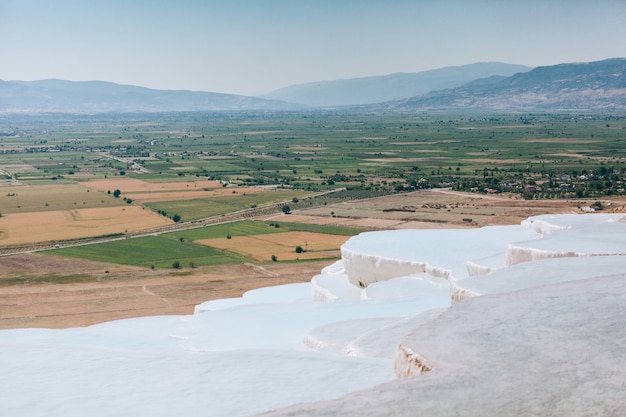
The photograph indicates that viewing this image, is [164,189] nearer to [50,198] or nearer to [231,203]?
[50,198]

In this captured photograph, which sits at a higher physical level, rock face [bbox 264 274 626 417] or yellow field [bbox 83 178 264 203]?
rock face [bbox 264 274 626 417]

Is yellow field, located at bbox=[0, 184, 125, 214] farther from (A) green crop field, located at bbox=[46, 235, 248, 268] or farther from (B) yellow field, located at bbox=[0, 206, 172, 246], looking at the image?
(A) green crop field, located at bbox=[46, 235, 248, 268]

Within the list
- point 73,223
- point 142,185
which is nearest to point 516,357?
point 73,223

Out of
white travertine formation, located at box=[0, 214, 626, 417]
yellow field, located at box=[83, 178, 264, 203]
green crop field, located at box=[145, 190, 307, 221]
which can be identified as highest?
white travertine formation, located at box=[0, 214, 626, 417]

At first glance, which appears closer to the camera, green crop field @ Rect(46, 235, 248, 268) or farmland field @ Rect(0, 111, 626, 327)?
farmland field @ Rect(0, 111, 626, 327)

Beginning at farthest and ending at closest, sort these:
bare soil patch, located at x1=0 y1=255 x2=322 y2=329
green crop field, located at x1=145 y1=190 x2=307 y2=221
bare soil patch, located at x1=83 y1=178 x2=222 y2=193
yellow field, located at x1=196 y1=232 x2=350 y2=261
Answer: bare soil patch, located at x1=83 y1=178 x2=222 y2=193
green crop field, located at x1=145 y1=190 x2=307 y2=221
yellow field, located at x1=196 y1=232 x2=350 y2=261
bare soil patch, located at x1=0 y1=255 x2=322 y2=329

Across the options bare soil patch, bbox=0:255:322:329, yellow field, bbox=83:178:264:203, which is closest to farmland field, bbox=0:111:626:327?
bare soil patch, bbox=0:255:322:329

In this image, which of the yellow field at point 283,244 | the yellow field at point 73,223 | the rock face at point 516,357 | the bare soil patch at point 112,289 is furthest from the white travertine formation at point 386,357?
the yellow field at point 73,223

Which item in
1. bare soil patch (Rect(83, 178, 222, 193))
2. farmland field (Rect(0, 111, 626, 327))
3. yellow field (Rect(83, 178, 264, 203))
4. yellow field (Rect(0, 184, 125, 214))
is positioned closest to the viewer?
farmland field (Rect(0, 111, 626, 327))

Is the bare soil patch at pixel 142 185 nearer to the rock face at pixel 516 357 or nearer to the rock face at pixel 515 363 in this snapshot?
the rock face at pixel 516 357
